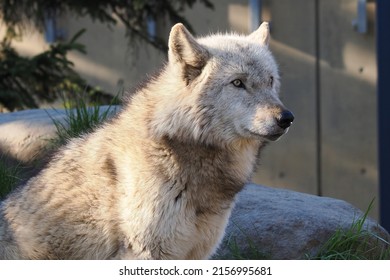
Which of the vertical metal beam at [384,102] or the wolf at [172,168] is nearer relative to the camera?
the wolf at [172,168]

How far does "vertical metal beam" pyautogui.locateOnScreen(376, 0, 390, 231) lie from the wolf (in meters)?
4.02

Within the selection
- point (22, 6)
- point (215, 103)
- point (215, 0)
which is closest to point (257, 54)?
point (215, 103)

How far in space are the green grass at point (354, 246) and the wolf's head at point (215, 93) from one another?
1459 mm

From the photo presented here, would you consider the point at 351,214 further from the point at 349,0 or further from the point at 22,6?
the point at 349,0

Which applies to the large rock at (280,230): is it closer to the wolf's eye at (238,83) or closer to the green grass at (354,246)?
the green grass at (354,246)

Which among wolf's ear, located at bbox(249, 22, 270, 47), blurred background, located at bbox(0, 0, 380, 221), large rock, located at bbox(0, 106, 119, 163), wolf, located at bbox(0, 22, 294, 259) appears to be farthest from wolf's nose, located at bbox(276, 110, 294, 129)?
blurred background, located at bbox(0, 0, 380, 221)

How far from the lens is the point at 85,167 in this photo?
5.20 metres

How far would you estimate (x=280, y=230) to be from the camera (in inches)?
250

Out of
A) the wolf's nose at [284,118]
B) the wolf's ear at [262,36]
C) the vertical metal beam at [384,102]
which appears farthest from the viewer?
the vertical metal beam at [384,102]

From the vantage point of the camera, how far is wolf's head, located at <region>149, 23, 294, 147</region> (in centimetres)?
498

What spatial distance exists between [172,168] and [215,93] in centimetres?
46

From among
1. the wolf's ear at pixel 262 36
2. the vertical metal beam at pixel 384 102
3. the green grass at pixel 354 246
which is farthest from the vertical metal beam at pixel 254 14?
the wolf's ear at pixel 262 36

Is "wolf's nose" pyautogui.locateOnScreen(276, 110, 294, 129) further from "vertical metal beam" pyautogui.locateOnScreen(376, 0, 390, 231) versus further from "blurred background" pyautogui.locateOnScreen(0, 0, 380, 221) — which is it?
"blurred background" pyautogui.locateOnScreen(0, 0, 380, 221)

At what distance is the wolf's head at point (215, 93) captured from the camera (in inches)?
196
